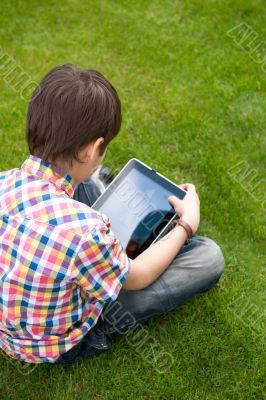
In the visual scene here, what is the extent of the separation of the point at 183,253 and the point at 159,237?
12 cm

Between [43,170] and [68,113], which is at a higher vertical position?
[68,113]

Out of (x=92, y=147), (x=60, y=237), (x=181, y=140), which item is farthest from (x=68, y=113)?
(x=181, y=140)

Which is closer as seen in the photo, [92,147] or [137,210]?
[92,147]

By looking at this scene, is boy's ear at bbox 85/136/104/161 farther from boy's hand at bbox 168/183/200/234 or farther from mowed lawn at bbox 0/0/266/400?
mowed lawn at bbox 0/0/266/400

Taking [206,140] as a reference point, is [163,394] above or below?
below

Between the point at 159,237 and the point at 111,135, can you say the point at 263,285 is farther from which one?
the point at 111,135

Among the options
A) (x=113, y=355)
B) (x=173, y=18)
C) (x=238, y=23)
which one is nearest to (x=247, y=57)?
(x=238, y=23)

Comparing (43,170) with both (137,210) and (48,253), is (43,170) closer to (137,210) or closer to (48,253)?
(48,253)

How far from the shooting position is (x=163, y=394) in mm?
1745

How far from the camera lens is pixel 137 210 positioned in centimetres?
180

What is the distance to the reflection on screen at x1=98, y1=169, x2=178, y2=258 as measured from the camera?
177 cm

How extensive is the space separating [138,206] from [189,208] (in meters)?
0.22

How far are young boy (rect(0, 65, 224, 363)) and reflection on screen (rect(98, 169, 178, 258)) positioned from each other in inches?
7.9

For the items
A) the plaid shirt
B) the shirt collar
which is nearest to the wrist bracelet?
the plaid shirt
